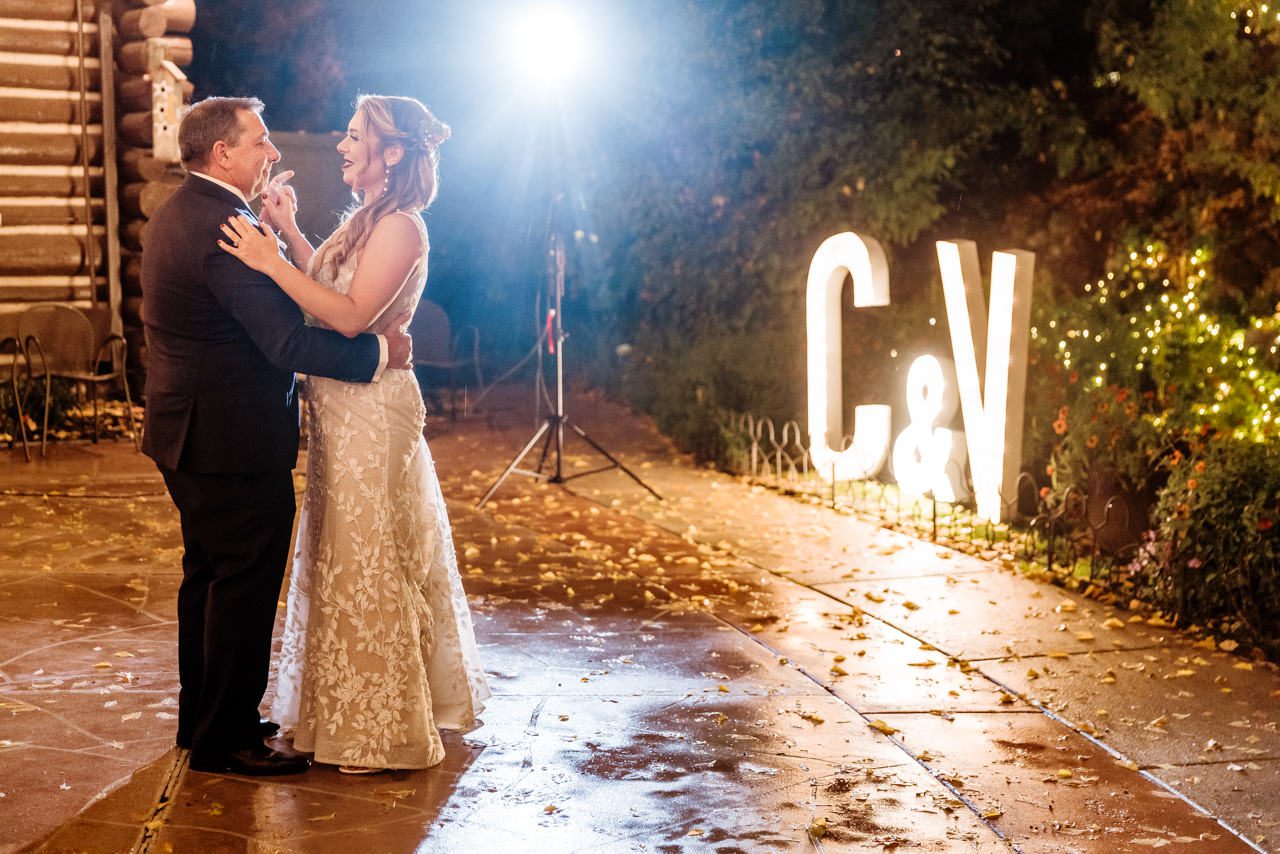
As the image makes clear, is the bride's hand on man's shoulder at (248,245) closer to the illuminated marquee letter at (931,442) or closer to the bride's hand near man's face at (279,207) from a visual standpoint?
the bride's hand near man's face at (279,207)

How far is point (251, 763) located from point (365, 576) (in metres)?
0.65

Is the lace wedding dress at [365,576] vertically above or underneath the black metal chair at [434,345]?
underneath

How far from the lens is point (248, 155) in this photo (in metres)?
4.20

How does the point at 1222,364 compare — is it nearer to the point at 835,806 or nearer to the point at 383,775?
the point at 835,806

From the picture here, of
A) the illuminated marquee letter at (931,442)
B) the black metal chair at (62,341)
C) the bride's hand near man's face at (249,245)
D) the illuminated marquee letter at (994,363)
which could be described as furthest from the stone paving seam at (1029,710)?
the black metal chair at (62,341)

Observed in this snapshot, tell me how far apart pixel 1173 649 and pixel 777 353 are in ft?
20.2

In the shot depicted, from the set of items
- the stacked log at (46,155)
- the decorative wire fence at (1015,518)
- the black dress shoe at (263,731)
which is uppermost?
the stacked log at (46,155)

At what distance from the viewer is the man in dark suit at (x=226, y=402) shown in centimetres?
416

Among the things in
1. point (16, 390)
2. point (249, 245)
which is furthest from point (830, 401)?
point (249, 245)

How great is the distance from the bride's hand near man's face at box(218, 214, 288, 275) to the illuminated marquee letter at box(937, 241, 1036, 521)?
5.12m

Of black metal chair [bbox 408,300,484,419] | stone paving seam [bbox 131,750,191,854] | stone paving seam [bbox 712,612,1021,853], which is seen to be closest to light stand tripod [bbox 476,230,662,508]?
black metal chair [bbox 408,300,484,419]

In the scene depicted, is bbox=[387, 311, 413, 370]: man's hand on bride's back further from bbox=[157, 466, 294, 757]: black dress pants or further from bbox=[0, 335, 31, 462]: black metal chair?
bbox=[0, 335, 31, 462]: black metal chair

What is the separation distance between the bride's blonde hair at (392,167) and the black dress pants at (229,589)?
2.32 ft

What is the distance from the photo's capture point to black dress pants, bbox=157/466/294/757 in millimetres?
4305
